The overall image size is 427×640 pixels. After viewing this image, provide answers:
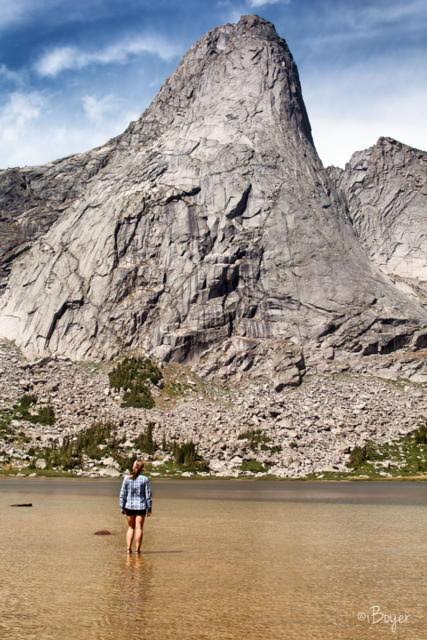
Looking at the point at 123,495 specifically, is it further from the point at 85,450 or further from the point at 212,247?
the point at 212,247

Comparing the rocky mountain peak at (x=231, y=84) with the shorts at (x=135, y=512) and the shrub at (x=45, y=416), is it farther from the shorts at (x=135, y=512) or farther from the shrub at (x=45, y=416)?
the shorts at (x=135, y=512)

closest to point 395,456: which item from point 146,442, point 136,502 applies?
point 146,442

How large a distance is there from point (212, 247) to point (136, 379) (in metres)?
36.3

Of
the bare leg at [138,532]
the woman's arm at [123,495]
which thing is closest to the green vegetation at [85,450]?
the woman's arm at [123,495]

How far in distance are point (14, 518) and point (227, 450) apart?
Result: 210 feet

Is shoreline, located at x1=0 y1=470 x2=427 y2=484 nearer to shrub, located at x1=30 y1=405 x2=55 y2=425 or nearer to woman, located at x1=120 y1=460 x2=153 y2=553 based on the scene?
shrub, located at x1=30 y1=405 x2=55 y2=425

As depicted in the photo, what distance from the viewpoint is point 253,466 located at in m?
86.7

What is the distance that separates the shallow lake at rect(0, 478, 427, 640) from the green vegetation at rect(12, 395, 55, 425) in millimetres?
74614

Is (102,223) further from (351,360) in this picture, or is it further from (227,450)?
(227,450)

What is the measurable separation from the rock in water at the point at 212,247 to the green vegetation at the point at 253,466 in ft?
106

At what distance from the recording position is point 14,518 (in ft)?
97.3

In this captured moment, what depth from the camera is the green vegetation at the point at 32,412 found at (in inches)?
4051

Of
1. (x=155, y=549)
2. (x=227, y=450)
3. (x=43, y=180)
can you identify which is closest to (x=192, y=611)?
(x=155, y=549)

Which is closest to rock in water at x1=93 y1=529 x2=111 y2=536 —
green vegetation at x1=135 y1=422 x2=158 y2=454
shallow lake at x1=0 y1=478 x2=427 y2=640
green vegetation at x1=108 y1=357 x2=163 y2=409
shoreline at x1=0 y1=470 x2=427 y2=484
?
shallow lake at x1=0 y1=478 x2=427 y2=640
